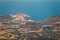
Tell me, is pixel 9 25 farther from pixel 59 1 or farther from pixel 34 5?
pixel 59 1

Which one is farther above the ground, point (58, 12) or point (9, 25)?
point (58, 12)

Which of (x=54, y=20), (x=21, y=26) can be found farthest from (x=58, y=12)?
(x=21, y=26)

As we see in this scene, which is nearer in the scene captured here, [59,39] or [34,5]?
[59,39]

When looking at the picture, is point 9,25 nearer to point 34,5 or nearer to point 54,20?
point 34,5

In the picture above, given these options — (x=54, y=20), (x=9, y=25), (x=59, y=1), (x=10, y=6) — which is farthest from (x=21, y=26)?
(x=59, y=1)

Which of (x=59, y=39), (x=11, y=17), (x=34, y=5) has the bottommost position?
(x=59, y=39)

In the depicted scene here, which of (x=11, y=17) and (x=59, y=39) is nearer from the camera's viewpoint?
(x=59, y=39)
